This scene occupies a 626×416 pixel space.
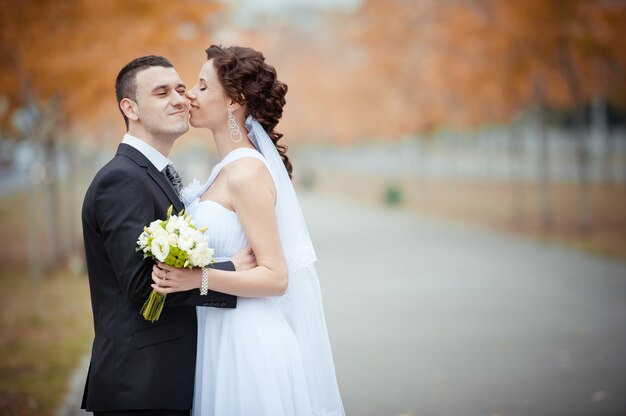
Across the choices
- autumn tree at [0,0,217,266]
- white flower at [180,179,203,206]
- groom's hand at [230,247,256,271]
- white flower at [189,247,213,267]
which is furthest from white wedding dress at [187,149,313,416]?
autumn tree at [0,0,217,266]

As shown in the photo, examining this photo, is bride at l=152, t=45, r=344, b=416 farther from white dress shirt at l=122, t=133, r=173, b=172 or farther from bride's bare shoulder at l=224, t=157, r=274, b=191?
white dress shirt at l=122, t=133, r=173, b=172

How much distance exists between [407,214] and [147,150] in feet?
68.6

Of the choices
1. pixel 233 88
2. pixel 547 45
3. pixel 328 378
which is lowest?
pixel 328 378

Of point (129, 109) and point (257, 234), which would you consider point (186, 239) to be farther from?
point (129, 109)

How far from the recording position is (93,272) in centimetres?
314

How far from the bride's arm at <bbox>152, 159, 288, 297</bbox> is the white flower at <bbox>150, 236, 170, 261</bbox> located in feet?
1.42

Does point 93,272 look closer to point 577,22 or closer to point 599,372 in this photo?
point 599,372

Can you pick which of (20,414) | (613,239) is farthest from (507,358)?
(613,239)

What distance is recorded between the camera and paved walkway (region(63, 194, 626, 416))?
20.4 ft

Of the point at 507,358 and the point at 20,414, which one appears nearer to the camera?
the point at 20,414

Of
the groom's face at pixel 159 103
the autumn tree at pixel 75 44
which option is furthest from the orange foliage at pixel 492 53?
the groom's face at pixel 159 103

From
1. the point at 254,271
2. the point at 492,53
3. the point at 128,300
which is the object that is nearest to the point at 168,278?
the point at 128,300

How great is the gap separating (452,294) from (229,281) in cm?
802

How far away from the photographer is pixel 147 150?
128 inches
